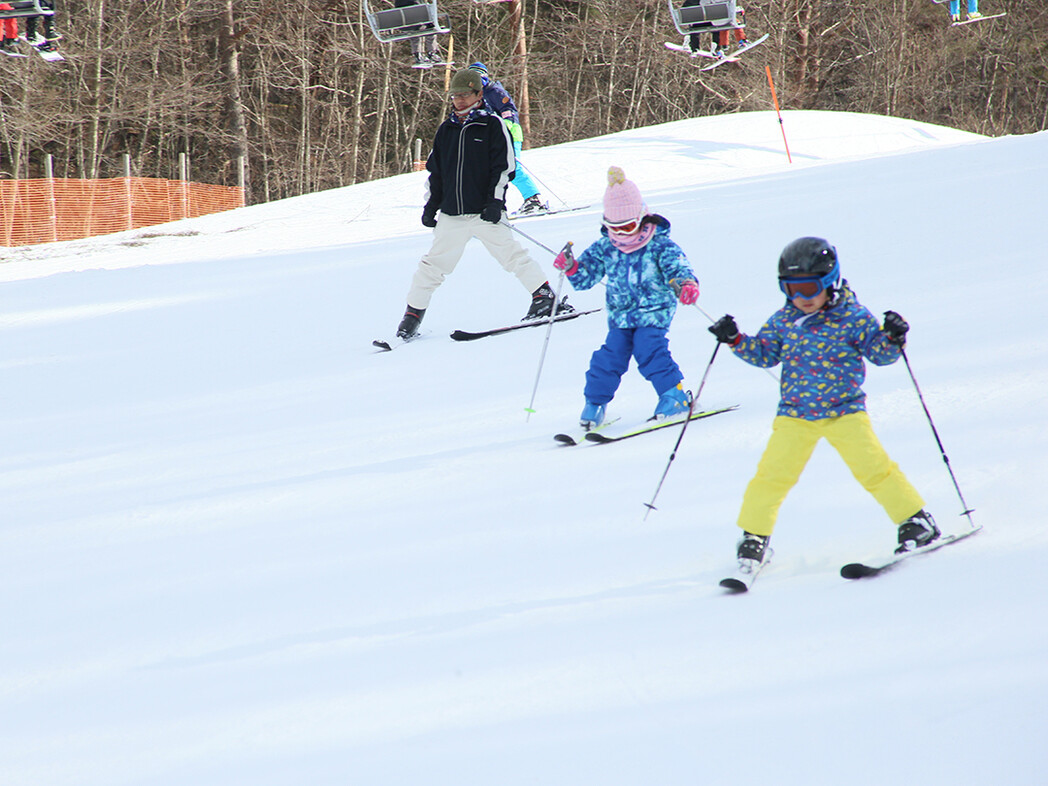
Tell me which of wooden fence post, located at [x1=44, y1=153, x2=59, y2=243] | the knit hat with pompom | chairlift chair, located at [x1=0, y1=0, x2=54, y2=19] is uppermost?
chairlift chair, located at [x1=0, y1=0, x2=54, y2=19]

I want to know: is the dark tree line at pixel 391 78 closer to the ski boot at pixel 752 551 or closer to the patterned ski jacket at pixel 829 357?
the patterned ski jacket at pixel 829 357

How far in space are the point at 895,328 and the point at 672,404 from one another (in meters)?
1.82

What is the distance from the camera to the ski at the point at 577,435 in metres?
4.38

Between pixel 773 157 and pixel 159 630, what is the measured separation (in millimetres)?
13246

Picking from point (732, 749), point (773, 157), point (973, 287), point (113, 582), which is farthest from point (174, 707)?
point (773, 157)

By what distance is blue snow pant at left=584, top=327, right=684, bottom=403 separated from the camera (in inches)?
174

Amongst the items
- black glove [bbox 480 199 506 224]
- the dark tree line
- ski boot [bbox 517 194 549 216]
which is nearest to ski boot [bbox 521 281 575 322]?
black glove [bbox 480 199 506 224]

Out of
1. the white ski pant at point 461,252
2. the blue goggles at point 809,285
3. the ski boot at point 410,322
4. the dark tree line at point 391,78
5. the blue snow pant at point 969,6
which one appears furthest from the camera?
the dark tree line at point 391,78

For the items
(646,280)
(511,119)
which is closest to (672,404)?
(646,280)

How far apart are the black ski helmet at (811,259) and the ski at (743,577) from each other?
85 cm

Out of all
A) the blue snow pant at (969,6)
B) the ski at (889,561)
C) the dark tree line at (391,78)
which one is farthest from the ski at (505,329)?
the dark tree line at (391,78)

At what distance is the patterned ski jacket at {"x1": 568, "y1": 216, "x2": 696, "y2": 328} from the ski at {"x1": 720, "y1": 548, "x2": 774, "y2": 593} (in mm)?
1672

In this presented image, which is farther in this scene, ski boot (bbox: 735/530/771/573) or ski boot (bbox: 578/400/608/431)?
ski boot (bbox: 578/400/608/431)

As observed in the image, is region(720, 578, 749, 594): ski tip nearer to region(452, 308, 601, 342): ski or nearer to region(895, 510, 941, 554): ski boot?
region(895, 510, 941, 554): ski boot
